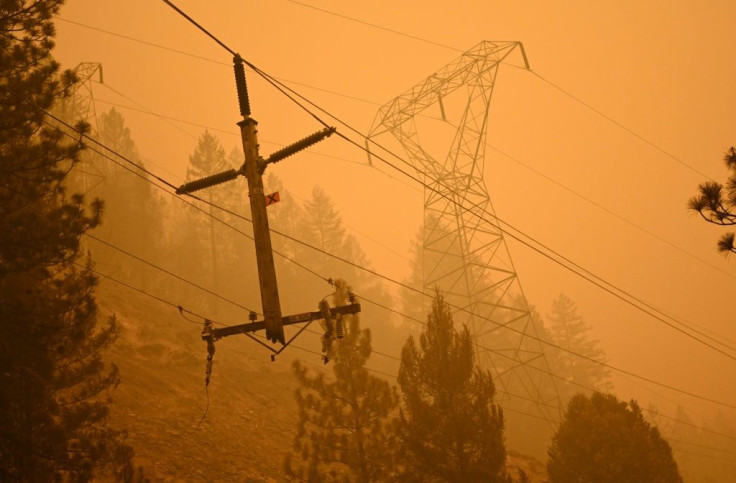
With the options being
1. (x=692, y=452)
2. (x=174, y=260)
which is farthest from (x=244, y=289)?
(x=692, y=452)

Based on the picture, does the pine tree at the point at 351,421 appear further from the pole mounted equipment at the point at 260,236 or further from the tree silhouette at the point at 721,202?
the tree silhouette at the point at 721,202

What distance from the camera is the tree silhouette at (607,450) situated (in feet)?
51.0

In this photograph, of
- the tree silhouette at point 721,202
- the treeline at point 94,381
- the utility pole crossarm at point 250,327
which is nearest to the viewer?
the tree silhouette at point 721,202

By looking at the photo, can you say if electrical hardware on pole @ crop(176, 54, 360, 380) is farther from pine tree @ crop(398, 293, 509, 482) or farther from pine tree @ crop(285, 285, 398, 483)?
pine tree @ crop(398, 293, 509, 482)

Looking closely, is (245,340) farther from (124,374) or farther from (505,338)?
(505,338)

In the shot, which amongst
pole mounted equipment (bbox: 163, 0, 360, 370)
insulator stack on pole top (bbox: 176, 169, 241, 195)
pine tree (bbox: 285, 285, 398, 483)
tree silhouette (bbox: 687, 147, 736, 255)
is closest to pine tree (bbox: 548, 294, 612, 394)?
pine tree (bbox: 285, 285, 398, 483)

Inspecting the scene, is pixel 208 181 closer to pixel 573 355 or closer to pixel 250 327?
pixel 250 327

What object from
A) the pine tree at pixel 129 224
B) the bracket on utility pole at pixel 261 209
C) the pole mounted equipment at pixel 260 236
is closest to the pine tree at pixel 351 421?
the pole mounted equipment at pixel 260 236

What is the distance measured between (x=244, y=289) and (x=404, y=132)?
866 inches

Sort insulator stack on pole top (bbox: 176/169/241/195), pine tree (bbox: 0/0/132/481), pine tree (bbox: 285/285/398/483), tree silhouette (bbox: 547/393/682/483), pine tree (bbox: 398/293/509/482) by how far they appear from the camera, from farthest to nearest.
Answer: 1. tree silhouette (bbox: 547/393/682/483)
2. pine tree (bbox: 285/285/398/483)
3. pine tree (bbox: 398/293/509/482)
4. pine tree (bbox: 0/0/132/481)
5. insulator stack on pole top (bbox: 176/169/241/195)

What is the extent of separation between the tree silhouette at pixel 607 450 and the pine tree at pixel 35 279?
48.0 ft

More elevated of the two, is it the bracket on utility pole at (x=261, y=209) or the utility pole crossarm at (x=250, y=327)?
the bracket on utility pole at (x=261, y=209)

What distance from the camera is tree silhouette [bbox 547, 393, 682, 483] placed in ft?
51.0

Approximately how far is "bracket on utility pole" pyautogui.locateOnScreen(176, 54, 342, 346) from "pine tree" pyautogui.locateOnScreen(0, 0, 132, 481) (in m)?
3.83
